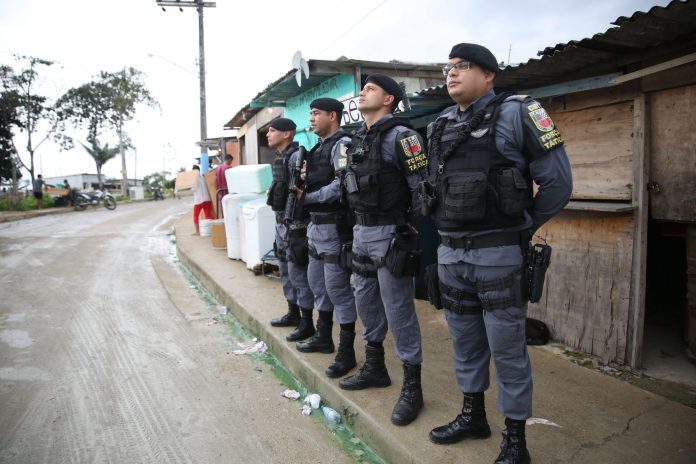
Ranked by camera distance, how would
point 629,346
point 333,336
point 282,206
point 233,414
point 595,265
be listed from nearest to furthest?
1. point 233,414
2. point 629,346
3. point 595,265
4. point 282,206
5. point 333,336

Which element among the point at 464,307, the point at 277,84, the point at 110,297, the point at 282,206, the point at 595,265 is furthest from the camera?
the point at 277,84

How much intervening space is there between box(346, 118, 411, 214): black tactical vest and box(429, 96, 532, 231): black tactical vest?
1.73 feet

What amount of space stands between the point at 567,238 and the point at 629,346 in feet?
2.97

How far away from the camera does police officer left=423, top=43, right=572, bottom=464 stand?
202 cm

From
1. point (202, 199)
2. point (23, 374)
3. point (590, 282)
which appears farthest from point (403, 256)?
point (202, 199)

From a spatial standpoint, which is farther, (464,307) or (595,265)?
(595,265)

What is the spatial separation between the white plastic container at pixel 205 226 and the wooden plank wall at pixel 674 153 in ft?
29.7

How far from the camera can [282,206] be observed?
3.74 m

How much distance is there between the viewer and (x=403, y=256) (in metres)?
2.58

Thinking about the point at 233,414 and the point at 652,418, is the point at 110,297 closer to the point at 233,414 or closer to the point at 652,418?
the point at 233,414

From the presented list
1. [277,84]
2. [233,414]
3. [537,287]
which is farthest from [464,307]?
[277,84]

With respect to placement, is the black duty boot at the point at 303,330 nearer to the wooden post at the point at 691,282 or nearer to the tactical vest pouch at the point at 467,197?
the tactical vest pouch at the point at 467,197

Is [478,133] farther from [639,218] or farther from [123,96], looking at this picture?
[123,96]

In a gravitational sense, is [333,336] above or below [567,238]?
below
